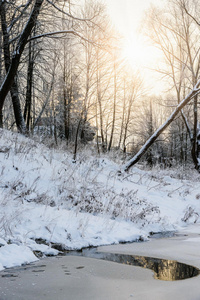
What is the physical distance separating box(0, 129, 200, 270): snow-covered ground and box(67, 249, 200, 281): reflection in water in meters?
0.49

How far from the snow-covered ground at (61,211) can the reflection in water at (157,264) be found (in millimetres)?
492

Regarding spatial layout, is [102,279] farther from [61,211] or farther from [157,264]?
[61,211]

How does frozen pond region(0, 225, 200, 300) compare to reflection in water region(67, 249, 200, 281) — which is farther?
reflection in water region(67, 249, 200, 281)

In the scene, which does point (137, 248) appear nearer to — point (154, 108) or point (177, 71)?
point (177, 71)

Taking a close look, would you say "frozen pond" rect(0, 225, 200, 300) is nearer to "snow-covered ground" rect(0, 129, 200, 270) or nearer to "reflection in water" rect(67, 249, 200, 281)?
"reflection in water" rect(67, 249, 200, 281)

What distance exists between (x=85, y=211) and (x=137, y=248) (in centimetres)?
176

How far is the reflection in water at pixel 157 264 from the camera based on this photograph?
6.67 feet

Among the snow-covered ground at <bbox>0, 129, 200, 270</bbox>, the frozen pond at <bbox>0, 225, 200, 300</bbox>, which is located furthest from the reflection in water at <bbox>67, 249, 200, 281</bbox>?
the snow-covered ground at <bbox>0, 129, 200, 270</bbox>

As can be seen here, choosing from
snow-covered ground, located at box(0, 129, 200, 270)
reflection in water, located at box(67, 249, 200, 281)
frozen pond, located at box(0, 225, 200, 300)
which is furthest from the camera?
snow-covered ground, located at box(0, 129, 200, 270)

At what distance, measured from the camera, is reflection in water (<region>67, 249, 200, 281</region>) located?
6.67 ft

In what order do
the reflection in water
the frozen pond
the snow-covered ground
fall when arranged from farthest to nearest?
the snow-covered ground → the reflection in water → the frozen pond

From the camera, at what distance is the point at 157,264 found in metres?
2.45

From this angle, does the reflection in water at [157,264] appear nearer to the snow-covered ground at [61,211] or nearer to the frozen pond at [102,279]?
the frozen pond at [102,279]

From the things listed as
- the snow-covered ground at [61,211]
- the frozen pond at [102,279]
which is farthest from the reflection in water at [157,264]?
the snow-covered ground at [61,211]
